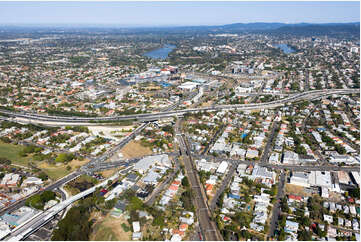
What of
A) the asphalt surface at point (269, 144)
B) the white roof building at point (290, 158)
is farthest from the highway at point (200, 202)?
the white roof building at point (290, 158)

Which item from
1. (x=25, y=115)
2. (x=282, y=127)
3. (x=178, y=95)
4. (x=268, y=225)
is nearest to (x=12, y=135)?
(x=25, y=115)

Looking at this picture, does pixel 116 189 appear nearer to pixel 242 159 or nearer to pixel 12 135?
pixel 242 159

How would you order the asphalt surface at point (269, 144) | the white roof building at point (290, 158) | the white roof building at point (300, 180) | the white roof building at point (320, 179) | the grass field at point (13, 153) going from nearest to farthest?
the white roof building at point (320, 179)
the white roof building at point (300, 180)
the white roof building at point (290, 158)
the asphalt surface at point (269, 144)
the grass field at point (13, 153)

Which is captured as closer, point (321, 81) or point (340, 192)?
point (340, 192)

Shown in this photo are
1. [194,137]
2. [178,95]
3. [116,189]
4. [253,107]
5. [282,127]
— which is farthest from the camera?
[178,95]

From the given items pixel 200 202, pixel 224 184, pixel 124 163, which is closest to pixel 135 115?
pixel 124 163

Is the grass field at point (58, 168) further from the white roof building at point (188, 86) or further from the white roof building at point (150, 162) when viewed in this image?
the white roof building at point (188, 86)
